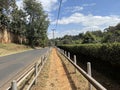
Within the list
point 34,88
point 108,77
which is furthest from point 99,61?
point 34,88

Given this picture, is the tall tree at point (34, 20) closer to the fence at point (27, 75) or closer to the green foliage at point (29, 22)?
the green foliage at point (29, 22)

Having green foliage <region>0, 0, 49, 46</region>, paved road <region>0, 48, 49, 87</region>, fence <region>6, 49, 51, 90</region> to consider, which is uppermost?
green foliage <region>0, 0, 49, 46</region>

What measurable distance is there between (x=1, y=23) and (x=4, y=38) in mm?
4386

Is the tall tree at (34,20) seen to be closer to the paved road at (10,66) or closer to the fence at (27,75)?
the paved road at (10,66)

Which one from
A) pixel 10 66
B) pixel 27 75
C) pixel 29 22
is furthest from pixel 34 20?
pixel 27 75

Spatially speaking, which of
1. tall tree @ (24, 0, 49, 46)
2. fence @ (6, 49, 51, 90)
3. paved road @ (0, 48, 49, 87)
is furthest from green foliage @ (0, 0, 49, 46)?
fence @ (6, 49, 51, 90)

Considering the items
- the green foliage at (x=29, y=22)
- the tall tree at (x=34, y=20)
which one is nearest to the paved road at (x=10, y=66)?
the green foliage at (x=29, y=22)

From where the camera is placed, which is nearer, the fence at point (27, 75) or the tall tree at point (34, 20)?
the fence at point (27, 75)

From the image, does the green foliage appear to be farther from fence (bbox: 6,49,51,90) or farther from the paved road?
fence (bbox: 6,49,51,90)

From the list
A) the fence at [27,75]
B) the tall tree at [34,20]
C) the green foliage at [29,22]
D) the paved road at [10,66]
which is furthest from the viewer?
the tall tree at [34,20]

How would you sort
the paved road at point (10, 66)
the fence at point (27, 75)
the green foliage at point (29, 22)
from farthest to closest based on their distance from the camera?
the green foliage at point (29, 22), the paved road at point (10, 66), the fence at point (27, 75)

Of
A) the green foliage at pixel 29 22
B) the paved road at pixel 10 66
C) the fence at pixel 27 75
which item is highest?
the green foliage at pixel 29 22

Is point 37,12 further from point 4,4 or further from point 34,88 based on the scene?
point 34,88

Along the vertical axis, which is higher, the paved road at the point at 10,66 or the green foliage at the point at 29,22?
the green foliage at the point at 29,22
